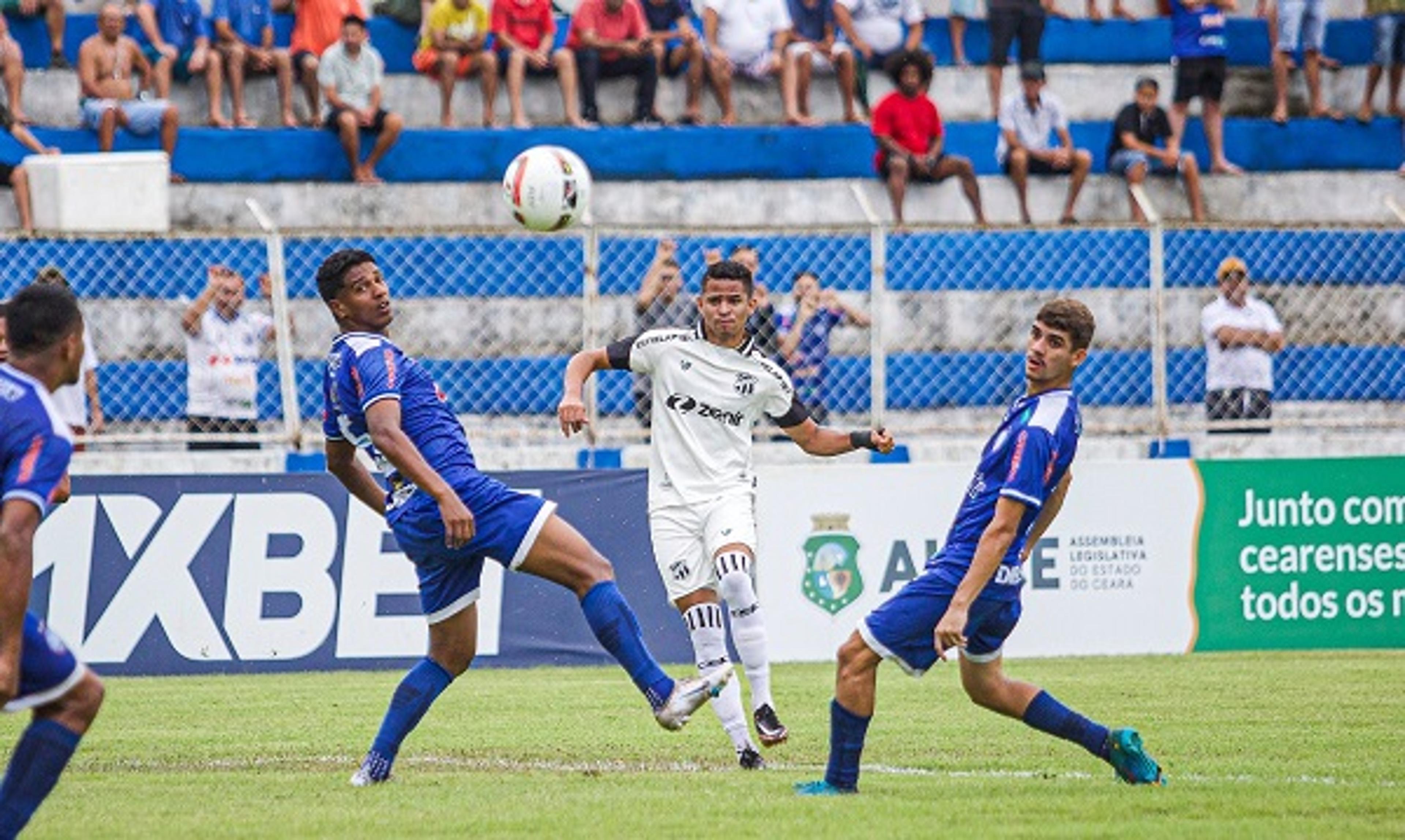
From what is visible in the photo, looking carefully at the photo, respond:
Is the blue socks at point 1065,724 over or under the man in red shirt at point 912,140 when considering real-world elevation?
under

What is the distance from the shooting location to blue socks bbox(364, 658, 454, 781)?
9.41 meters

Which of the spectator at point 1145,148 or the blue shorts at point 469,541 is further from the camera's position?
the spectator at point 1145,148

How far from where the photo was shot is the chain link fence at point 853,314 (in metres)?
17.2

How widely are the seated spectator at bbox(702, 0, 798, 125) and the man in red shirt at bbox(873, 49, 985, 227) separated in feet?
4.84

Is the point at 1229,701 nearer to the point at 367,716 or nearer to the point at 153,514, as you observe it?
the point at 367,716

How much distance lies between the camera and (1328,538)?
16.8 metres

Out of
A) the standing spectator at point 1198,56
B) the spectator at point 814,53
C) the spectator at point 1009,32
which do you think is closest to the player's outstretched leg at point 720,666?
the spectator at point 814,53

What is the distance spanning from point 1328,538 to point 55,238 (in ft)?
32.6

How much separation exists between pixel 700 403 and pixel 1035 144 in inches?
472

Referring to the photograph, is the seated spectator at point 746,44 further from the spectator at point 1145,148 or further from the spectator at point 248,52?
the spectator at point 248,52

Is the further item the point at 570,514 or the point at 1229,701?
the point at 570,514

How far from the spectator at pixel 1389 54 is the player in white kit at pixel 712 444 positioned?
15.2 meters

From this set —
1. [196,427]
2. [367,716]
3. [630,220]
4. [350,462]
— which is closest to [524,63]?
[630,220]

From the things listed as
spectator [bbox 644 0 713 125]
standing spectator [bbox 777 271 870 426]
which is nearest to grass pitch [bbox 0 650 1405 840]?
standing spectator [bbox 777 271 870 426]
